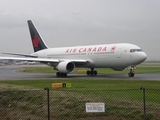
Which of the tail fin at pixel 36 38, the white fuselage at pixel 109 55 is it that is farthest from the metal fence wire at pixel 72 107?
the tail fin at pixel 36 38

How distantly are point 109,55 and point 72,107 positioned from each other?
2298 cm

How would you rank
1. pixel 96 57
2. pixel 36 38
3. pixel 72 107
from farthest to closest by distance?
pixel 36 38 < pixel 96 57 < pixel 72 107

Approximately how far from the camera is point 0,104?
17.2m

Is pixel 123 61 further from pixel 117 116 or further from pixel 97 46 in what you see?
pixel 117 116

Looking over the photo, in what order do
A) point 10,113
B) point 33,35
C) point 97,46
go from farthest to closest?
point 33,35
point 97,46
point 10,113

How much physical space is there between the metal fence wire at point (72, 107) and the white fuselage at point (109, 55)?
17.1 m

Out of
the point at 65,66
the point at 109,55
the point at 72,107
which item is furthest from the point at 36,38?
the point at 72,107

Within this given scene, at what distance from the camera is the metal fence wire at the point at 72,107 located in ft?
40.0

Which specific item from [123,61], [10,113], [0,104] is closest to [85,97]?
[10,113]

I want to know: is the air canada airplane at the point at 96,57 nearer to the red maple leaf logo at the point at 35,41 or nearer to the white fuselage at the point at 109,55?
the white fuselage at the point at 109,55

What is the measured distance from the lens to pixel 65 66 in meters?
36.8

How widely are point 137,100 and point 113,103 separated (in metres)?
1.38

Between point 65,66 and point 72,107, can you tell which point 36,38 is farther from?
point 72,107

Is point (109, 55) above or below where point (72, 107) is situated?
above
